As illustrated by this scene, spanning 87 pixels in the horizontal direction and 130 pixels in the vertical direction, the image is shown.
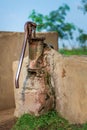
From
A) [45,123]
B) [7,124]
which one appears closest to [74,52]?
[7,124]

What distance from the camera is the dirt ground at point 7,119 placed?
5716mm

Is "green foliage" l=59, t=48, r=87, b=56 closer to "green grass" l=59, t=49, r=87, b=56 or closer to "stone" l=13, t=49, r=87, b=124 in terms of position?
"green grass" l=59, t=49, r=87, b=56

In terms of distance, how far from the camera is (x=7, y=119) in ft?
21.1

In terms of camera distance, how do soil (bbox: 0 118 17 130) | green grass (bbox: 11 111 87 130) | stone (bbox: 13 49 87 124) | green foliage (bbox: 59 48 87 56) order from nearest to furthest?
green grass (bbox: 11 111 87 130) → stone (bbox: 13 49 87 124) → soil (bbox: 0 118 17 130) → green foliage (bbox: 59 48 87 56)

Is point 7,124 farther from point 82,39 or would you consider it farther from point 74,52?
point 82,39

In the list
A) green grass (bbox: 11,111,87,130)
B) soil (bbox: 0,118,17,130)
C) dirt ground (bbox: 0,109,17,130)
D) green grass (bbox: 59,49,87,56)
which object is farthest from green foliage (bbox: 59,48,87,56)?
green grass (bbox: 11,111,87,130)

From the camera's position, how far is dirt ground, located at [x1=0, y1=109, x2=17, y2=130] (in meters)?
5.72

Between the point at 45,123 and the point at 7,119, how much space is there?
1282 mm

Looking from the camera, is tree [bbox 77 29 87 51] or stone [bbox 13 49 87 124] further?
tree [bbox 77 29 87 51]

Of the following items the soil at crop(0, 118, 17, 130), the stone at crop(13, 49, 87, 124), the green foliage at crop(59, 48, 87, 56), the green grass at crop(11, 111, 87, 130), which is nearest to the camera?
the green grass at crop(11, 111, 87, 130)

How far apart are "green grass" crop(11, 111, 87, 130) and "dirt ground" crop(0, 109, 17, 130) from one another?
262 mm

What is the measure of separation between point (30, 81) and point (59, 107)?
1.84 feet

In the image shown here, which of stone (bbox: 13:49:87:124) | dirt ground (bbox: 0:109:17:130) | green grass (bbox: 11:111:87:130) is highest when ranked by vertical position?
stone (bbox: 13:49:87:124)

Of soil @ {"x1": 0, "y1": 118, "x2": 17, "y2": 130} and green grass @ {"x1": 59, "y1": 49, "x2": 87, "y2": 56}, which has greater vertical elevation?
green grass @ {"x1": 59, "y1": 49, "x2": 87, "y2": 56}
